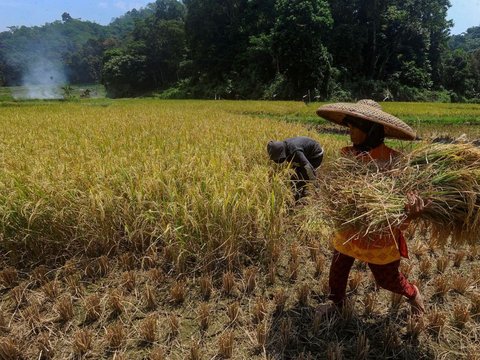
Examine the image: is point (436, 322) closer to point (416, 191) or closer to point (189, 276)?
point (416, 191)

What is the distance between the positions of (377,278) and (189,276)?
1227mm

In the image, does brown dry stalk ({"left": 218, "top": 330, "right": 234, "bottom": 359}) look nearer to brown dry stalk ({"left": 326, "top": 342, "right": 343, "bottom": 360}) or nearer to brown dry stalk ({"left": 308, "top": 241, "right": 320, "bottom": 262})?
brown dry stalk ({"left": 326, "top": 342, "right": 343, "bottom": 360})

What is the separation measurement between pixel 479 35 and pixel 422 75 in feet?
230

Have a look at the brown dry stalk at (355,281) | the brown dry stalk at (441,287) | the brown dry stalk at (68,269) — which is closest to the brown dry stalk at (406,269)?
the brown dry stalk at (441,287)

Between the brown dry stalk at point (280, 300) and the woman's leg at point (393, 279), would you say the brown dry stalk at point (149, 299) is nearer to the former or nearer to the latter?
the brown dry stalk at point (280, 300)

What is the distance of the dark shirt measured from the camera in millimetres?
3523

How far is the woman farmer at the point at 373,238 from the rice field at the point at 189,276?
0.58 feet

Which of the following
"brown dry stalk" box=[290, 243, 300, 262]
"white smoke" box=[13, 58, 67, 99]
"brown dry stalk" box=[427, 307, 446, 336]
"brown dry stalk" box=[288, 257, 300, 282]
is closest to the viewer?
"brown dry stalk" box=[427, 307, 446, 336]

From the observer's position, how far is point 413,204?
168 cm

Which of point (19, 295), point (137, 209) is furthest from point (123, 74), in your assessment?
point (19, 295)

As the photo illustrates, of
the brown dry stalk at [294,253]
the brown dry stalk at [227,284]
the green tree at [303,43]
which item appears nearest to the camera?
the brown dry stalk at [227,284]

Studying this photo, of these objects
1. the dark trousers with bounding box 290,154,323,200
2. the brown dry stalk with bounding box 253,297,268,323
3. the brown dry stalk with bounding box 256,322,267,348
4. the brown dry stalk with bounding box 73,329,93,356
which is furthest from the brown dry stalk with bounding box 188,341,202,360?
the dark trousers with bounding box 290,154,323,200

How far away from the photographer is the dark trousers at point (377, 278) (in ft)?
6.33

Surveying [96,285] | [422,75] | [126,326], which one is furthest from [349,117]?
[422,75]
